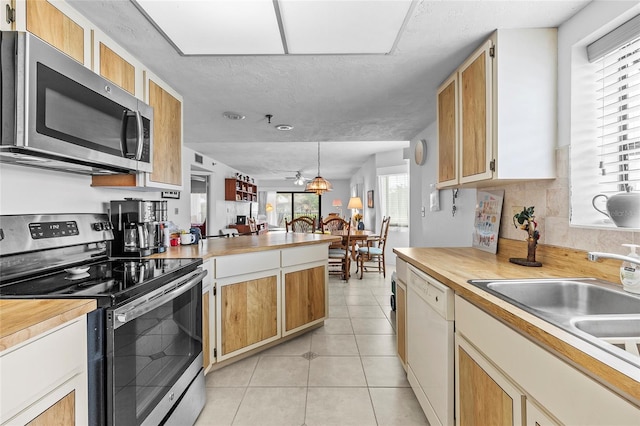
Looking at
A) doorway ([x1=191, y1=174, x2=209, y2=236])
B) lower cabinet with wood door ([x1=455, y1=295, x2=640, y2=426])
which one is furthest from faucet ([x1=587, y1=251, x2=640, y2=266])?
doorway ([x1=191, y1=174, x2=209, y2=236])

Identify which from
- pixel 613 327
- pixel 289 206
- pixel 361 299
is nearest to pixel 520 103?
pixel 613 327

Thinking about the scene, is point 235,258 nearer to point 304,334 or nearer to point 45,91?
point 304,334

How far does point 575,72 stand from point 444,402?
5.68 ft

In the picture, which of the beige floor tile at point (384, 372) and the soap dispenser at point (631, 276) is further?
the beige floor tile at point (384, 372)

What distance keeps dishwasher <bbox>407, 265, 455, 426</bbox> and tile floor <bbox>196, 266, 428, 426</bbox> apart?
225 mm

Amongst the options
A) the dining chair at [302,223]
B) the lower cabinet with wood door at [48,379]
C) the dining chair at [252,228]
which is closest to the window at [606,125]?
the lower cabinet with wood door at [48,379]

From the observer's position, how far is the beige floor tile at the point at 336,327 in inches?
118

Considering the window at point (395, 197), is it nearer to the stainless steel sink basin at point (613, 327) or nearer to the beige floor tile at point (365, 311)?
the beige floor tile at point (365, 311)

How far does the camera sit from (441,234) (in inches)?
126

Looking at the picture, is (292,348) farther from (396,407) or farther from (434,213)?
(434,213)

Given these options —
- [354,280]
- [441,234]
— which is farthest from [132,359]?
[354,280]

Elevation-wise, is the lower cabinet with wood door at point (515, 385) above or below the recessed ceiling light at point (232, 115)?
below

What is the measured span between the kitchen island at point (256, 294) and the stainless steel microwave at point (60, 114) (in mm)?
774

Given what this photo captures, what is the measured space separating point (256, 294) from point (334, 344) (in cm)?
86
